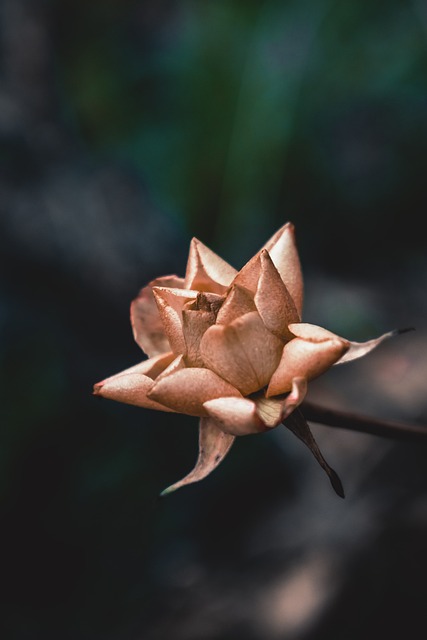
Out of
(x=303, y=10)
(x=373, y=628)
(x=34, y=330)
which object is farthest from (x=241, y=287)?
(x=303, y=10)

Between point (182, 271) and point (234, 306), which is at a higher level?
point (234, 306)

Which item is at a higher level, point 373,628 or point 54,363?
point 54,363

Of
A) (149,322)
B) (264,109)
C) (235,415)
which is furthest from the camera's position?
(264,109)

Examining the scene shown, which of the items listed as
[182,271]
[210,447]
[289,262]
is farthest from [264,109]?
[210,447]

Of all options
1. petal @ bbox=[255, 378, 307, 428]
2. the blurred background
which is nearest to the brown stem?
petal @ bbox=[255, 378, 307, 428]

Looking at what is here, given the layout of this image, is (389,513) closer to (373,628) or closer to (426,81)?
(373,628)

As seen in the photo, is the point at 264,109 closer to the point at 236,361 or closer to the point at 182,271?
the point at 182,271
